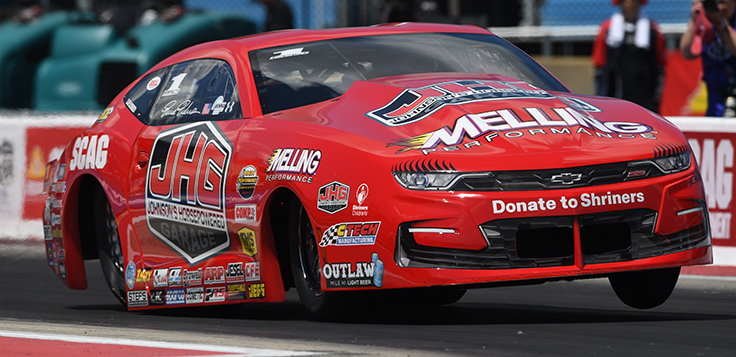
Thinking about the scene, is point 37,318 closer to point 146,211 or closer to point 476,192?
point 146,211

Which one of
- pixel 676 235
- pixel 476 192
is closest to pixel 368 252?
pixel 476 192

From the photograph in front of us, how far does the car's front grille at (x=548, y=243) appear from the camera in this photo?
5.38m

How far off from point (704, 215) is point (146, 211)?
287cm

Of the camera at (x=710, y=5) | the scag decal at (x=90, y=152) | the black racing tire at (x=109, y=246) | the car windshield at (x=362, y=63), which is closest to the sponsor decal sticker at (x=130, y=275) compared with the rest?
the black racing tire at (x=109, y=246)

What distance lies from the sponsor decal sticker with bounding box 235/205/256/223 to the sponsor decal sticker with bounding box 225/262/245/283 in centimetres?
22

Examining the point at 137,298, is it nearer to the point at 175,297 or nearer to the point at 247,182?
the point at 175,297

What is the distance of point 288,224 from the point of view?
6.19 meters

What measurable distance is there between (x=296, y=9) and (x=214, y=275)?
993cm

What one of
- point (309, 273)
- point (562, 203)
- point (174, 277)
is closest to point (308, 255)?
point (309, 273)

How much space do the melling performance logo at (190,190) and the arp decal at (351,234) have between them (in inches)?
33.9

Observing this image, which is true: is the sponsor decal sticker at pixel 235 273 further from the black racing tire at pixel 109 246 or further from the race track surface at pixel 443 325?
the black racing tire at pixel 109 246

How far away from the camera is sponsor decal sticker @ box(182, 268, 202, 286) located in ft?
21.7

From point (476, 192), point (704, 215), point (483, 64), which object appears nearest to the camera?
point (476, 192)

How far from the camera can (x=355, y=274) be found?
18.4ft
